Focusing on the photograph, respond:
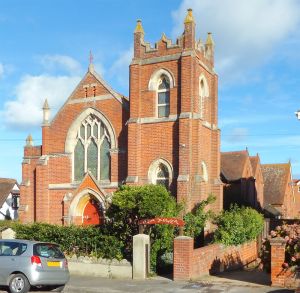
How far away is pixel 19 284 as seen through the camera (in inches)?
549

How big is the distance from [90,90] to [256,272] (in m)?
13.7

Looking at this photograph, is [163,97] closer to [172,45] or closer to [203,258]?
[172,45]

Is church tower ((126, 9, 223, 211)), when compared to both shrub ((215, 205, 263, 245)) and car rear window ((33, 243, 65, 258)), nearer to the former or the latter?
shrub ((215, 205, 263, 245))

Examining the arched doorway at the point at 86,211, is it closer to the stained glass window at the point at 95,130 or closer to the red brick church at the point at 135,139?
the red brick church at the point at 135,139

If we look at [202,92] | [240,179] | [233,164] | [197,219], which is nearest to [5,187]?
[233,164]

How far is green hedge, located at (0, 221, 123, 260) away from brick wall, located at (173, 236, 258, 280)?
2.56 metres

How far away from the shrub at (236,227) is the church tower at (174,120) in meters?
2.48

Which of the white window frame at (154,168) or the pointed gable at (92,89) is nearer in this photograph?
the white window frame at (154,168)

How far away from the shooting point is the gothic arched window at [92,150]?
27.1 m

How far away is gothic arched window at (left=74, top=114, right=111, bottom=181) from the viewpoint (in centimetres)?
2714

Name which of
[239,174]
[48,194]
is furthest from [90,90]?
[239,174]

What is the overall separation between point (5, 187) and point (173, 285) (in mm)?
34578

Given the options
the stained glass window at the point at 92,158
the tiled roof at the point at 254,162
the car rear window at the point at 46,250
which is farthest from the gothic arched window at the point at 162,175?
the tiled roof at the point at 254,162

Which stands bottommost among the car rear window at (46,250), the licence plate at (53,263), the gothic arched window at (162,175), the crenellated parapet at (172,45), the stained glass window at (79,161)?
the licence plate at (53,263)
